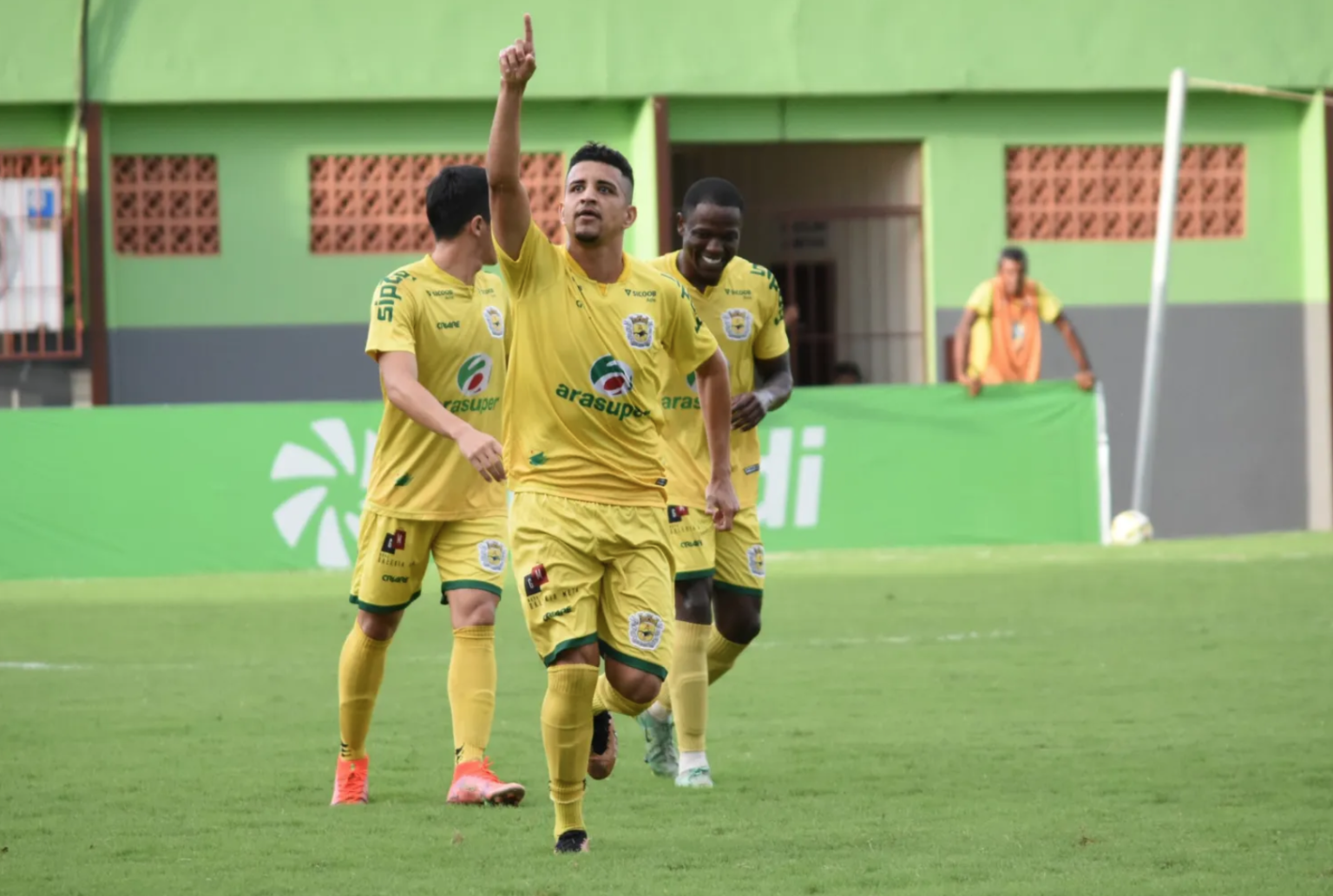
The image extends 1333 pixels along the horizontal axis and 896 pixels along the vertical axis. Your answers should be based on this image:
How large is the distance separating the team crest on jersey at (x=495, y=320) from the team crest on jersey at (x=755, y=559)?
1301mm

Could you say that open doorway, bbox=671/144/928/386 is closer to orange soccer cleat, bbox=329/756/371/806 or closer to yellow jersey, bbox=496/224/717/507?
orange soccer cleat, bbox=329/756/371/806

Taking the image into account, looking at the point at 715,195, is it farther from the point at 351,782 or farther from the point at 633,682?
the point at 351,782

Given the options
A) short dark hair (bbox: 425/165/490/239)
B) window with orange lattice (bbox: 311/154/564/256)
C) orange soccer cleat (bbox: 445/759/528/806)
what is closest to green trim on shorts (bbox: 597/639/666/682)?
orange soccer cleat (bbox: 445/759/528/806)

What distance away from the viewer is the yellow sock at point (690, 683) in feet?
25.0

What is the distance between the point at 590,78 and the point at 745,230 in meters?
4.33

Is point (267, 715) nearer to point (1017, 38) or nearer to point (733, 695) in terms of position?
point (733, 695)

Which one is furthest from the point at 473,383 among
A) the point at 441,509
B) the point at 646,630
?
the point at 646,630

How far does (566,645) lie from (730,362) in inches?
89.1

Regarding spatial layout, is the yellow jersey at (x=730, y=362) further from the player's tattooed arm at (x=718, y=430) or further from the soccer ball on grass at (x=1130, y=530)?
the soccer ball on grass at (x=1130, y=530)

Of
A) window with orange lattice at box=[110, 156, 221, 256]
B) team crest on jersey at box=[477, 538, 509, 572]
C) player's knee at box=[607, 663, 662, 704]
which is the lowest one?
player's knee at box=[607, 663, 662, 704]

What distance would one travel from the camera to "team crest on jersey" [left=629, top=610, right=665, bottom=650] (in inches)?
247

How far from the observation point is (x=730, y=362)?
321 inches

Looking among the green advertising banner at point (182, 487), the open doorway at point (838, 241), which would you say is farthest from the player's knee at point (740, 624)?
the open doorway at point (838, 241)

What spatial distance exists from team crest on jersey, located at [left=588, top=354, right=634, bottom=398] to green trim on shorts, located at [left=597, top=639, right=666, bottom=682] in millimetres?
731
